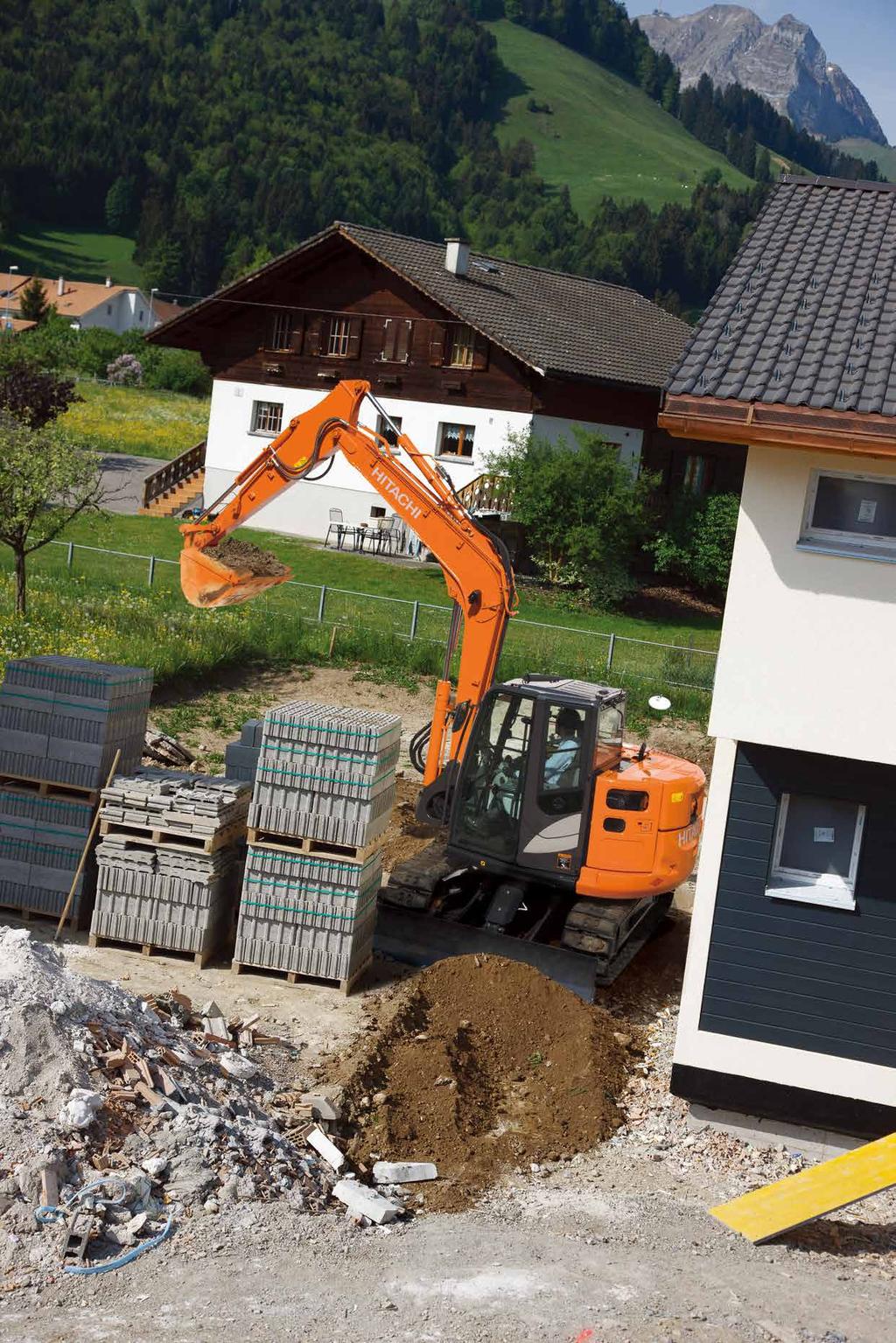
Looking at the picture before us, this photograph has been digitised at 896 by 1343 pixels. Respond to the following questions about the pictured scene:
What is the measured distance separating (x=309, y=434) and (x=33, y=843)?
514 cm

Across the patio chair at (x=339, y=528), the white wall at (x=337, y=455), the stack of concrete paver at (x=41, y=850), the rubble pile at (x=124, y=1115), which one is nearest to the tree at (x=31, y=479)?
the stack of concrete paver at (x=41, y=850)

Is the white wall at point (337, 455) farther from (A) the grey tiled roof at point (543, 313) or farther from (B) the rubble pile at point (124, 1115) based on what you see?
(B) the rubble pile at point (124, 1115)

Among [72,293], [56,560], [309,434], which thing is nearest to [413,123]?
[72,293]

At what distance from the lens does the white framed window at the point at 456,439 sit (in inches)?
1492

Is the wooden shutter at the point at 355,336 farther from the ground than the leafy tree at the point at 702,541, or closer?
farther from the ground

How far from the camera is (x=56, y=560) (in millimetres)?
29281

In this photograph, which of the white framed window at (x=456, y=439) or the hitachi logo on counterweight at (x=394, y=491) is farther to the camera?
the white framed window at (x=456, y=439)

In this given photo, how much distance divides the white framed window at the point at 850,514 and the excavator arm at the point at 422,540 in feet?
15.1

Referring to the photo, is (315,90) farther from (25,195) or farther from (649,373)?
(649,373)

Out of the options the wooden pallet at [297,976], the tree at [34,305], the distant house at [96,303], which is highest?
the distant house at [96,303]

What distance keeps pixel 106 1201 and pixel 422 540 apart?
26.3 feet

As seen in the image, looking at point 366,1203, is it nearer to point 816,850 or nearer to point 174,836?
point 816,850

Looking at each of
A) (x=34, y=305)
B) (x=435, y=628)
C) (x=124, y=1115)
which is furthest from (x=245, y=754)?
(x=34, y=305)

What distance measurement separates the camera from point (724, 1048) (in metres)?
11.2
